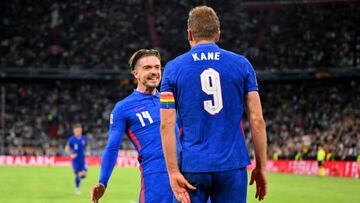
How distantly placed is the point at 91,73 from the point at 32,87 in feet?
16.4

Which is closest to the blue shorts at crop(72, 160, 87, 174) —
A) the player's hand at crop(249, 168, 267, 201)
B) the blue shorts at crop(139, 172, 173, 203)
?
the blue shorts at crop(139, 172, 173, 203)

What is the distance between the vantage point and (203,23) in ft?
16.8

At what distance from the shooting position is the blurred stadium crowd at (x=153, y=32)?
157ft

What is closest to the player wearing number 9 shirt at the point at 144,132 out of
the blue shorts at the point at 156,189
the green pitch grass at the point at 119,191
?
the blue shorts at the point at 156,189

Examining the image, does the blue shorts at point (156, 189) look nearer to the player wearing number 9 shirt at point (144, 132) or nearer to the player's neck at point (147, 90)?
the player wearing number 9 shirt at point (144, 132)

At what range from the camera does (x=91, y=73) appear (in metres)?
49.1

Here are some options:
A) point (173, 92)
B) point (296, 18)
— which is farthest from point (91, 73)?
point (173, 92)

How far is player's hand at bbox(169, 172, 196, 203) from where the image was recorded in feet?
16.5

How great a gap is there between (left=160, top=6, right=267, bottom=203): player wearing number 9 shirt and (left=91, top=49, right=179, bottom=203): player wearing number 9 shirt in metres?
1.43

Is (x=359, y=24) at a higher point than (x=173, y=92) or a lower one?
higher

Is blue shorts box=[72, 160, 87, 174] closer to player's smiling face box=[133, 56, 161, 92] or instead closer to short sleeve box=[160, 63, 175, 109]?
player's smiling face box=[133, 56, 161, 92]

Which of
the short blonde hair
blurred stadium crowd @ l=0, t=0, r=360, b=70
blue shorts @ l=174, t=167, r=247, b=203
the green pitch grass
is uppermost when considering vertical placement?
blurred stadium crowd @ l=0, t=0, r=360, b=70

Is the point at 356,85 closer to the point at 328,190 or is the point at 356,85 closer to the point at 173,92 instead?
the point at 328,190

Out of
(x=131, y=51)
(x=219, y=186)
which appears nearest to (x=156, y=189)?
(x=219, y=186)
